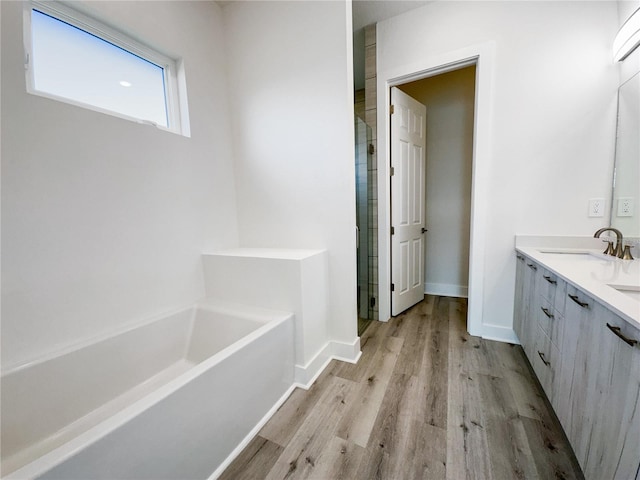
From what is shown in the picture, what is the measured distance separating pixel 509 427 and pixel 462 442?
289 millimetres

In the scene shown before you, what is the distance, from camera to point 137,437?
0.81m

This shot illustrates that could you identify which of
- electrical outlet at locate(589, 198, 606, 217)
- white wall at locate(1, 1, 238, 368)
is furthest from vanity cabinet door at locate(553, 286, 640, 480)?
white wall at locate(1, 1, 238, 368)

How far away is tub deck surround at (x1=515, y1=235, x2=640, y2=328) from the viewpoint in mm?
797

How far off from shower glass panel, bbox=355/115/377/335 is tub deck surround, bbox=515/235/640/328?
119 cm

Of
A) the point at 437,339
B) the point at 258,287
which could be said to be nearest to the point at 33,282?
the point at 258,287

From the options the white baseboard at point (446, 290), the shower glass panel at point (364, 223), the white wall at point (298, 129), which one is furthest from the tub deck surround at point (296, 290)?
the white baseboard at point (446, 290)

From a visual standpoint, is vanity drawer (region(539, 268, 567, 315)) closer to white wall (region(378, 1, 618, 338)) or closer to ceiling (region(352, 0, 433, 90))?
white wall (region(378, 1, 618, 338))

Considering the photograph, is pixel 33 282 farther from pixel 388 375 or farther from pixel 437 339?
pixel 437 339

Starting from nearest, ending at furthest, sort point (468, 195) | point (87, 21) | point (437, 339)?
point (87, 21)
point (437, 339)
point (468, 195)

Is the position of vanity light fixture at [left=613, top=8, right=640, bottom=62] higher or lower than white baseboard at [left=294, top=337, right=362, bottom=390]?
higher

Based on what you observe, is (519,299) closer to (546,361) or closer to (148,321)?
(546,361)

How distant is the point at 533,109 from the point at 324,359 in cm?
241

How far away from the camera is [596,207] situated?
172 cm

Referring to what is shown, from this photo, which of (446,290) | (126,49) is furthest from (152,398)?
(446,290)
